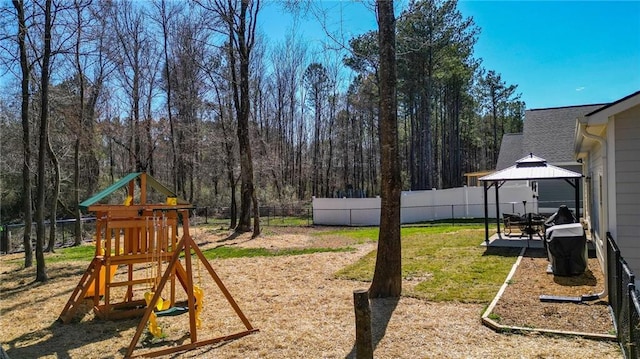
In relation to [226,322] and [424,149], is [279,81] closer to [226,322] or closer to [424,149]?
[424,149]

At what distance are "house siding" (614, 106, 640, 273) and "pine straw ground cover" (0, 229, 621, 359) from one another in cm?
162

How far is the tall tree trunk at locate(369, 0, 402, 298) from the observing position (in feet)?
21.8

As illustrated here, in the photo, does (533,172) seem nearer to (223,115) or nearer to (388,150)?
(388,150)

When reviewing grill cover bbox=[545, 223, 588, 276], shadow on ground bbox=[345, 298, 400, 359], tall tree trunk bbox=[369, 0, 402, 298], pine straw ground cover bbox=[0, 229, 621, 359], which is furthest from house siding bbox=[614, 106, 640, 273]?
shadow on ground bbox=[345, 298, 400, 359]

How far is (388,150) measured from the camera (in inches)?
262

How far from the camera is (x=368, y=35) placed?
24094 millimetres

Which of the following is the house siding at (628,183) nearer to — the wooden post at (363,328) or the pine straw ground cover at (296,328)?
the pine straw ground cover at (296,328)

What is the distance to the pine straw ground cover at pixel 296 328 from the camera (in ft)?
15.2

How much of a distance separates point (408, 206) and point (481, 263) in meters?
12.3

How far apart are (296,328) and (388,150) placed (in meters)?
2.96

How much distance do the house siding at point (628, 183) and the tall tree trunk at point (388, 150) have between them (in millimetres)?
2990

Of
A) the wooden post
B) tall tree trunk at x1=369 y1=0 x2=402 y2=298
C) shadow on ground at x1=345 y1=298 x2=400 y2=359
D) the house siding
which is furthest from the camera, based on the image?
tall tree trunk at x1=369 y1=0 x2=402 y2=298

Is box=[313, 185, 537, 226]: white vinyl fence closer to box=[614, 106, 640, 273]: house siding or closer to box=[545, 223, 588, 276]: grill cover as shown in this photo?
Result: box=[545, 223, 588, 276]: grill cover

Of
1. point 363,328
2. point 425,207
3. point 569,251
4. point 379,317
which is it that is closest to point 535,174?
point 569,251
